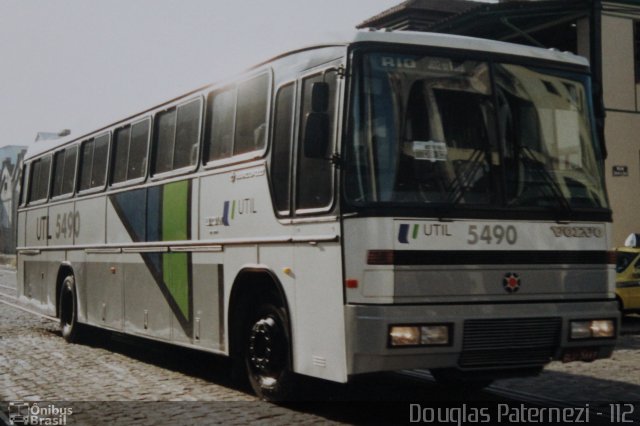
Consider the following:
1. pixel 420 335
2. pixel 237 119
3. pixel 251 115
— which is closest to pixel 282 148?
pixel 251 115

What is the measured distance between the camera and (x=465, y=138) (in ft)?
24.9

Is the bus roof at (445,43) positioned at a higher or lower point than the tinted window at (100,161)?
higher

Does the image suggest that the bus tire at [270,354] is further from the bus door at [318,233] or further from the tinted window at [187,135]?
the tinted window at [187,135]

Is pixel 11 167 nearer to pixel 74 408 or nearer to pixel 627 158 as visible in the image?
pixel 627 158

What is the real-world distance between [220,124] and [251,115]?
0.80m

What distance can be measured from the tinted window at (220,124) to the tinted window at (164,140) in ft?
3.71

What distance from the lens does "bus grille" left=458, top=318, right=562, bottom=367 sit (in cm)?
733

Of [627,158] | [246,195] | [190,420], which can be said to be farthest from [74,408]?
[627,158]

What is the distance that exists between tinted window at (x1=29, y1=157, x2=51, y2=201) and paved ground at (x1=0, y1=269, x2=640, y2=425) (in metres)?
4.06

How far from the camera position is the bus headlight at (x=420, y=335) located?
7074mm

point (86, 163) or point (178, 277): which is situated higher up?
point (86, 163)

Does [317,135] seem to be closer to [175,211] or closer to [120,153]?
[175,211]

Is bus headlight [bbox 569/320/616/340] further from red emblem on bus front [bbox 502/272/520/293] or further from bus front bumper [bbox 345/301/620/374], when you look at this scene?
red emblem on bus front [bbox 502/272/520/293]

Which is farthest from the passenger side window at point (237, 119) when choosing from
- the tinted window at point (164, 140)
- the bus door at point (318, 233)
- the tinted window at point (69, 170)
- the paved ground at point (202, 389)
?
the tinted window at point (69, 170)
